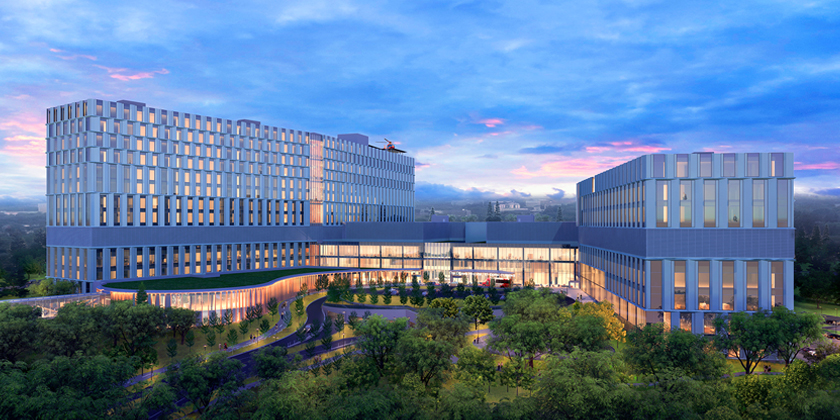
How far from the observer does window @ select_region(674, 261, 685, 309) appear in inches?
2623

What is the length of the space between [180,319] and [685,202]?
7131cm

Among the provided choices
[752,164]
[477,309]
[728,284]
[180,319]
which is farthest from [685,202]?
[180,319]

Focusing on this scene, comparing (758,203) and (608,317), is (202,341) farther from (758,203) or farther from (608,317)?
(758,203)

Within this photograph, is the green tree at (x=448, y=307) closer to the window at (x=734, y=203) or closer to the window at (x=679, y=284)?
the window at (x=679, y=284)

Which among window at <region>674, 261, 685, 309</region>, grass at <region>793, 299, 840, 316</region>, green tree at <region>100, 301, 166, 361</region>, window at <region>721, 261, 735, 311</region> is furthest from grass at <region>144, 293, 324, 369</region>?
grass at <region>793, 299, 840, 316</region>

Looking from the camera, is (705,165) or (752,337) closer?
(752,337)

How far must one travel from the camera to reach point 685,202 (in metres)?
67.4

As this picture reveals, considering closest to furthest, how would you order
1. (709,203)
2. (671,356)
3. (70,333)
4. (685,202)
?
(671,356) → (70,333) → (709,203) → (685,202)

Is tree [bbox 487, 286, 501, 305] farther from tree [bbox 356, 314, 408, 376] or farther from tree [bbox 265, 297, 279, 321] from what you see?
tree [bbox 356, 314, 408, 376]

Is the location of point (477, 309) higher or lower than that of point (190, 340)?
higher

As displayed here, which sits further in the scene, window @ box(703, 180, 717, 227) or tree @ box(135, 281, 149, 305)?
tree @ box(135, 281, 149, 305)

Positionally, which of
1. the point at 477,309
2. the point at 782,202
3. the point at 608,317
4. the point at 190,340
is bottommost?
the point at 190,340

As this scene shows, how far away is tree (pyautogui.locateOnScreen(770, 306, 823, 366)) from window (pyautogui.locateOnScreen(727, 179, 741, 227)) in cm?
1514

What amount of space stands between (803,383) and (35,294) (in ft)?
369
